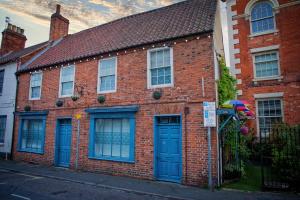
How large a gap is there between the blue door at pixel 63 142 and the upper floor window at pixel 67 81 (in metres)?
1.67

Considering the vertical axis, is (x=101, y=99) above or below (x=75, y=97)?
below

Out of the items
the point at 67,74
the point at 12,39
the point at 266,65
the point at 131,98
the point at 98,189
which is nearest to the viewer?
the point at 98,189

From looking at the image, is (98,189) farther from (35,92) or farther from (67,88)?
(35,92)

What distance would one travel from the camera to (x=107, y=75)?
11.8 metres

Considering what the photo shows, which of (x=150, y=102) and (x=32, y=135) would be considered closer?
(x=150, y=102)

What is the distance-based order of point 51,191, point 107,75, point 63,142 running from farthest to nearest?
1. point 63,142
2. point 107,75
3. point 51,191

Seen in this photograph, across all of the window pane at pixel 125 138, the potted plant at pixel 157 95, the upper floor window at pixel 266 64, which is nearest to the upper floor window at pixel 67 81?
the window pane at pixel 125 138

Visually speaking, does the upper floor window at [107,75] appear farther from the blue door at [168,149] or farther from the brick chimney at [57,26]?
the brick chimney at [57,26]

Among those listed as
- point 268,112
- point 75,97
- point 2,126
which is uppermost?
point 75,97

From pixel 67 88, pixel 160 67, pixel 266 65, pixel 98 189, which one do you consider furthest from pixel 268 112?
pixel 67 88

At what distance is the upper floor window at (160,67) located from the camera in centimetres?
1011

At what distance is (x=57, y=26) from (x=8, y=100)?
7.35 metres

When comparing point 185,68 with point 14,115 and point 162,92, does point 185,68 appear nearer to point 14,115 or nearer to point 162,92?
point 162,92

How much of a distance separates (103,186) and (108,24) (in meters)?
11.9
